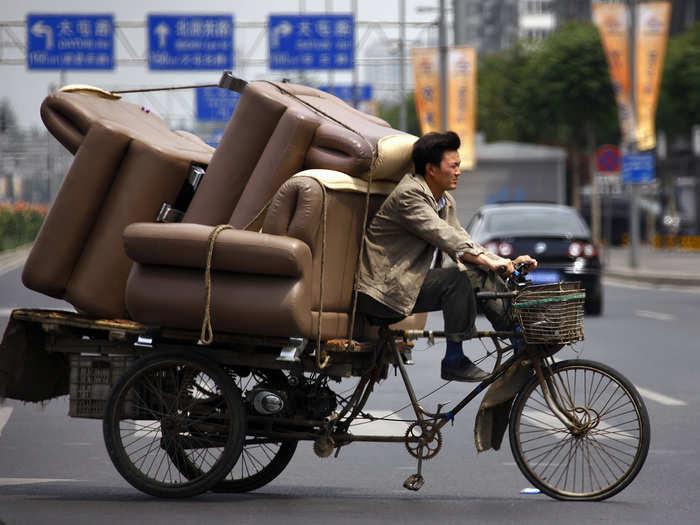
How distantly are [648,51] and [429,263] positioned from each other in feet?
85.8

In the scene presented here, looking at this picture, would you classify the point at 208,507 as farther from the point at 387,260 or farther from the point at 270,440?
the point at 387,260

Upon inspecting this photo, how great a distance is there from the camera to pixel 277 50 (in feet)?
139

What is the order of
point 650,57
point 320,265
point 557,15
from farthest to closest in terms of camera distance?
point 557,15 → point 650,57 → point 320,265

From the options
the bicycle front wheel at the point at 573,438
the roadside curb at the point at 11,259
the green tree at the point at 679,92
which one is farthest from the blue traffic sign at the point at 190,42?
the bicycle front wheel at the point at 573,438

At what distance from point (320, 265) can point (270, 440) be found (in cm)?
91

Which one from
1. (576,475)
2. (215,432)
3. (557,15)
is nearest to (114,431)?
(215,432)

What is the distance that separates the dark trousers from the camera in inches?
250

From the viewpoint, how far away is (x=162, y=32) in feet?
136

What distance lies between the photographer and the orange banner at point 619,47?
3150cm

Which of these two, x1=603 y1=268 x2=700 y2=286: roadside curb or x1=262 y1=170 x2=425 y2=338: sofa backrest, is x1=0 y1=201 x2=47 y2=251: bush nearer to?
x1=603 y1=268 x2=700 y2=286: roadside curb

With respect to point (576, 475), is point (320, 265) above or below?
above

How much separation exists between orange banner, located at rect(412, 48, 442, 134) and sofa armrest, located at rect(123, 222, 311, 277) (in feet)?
105

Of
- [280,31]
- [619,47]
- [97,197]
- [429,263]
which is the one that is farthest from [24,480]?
[280,31]

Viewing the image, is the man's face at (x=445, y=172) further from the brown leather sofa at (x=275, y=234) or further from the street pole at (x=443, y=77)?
the street pole at (x=443, y=77)
